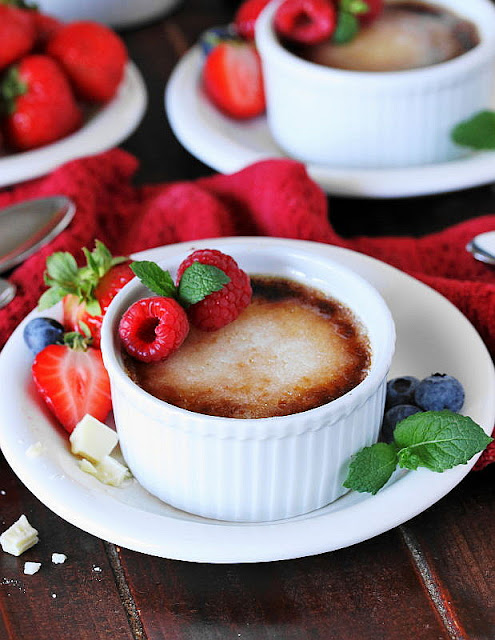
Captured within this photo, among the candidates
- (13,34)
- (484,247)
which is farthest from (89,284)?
(13,34)

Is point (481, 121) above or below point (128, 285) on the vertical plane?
below

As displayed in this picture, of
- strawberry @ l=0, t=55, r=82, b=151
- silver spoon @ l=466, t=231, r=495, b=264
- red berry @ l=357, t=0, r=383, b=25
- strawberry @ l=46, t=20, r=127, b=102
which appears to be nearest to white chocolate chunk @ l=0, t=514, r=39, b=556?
Answer: silver spoon @ l=466, t=231, r=495, b=264

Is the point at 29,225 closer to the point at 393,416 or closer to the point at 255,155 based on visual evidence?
the point at 255,155

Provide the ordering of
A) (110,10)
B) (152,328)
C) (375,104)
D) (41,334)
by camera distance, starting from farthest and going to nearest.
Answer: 1. (110,10)
2. (375,104)
3. (41,334)
4. (152,328)

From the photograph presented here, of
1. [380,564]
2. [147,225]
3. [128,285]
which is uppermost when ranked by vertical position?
[128,285]

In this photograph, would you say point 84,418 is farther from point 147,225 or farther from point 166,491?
point 147,225

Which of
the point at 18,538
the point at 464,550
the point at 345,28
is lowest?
the point at 464,550

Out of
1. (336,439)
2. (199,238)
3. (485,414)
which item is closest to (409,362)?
(485,414)
